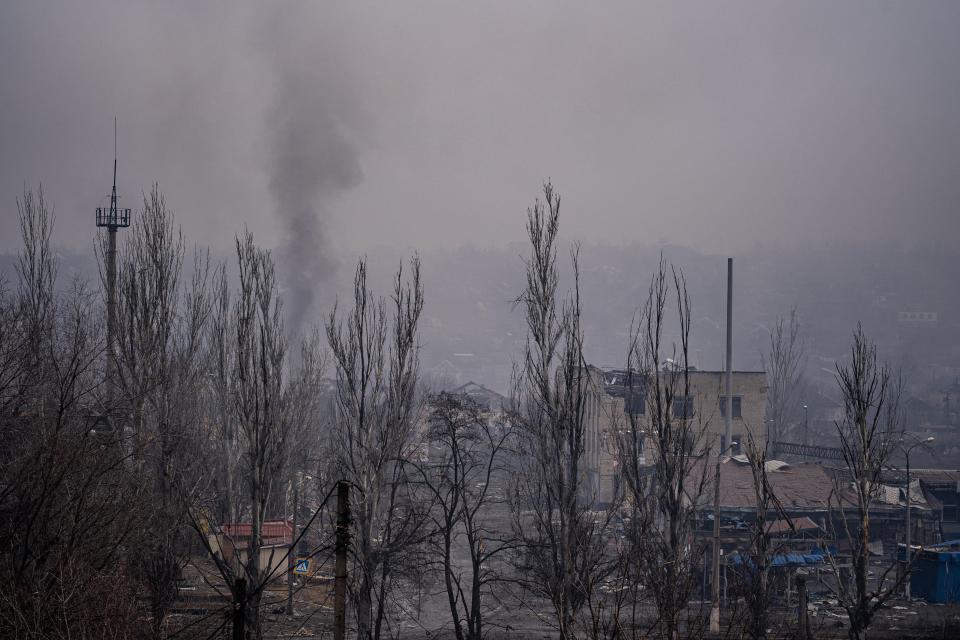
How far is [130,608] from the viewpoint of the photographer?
9844 mm

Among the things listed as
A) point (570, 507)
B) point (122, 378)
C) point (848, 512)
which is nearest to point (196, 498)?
point (122, 378)

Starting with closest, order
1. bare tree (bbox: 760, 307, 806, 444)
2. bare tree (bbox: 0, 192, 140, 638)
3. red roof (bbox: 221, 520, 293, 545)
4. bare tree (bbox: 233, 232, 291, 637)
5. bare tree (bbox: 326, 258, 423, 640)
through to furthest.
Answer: bare tree (bbox: 0, 192, 140, 638) < bare tree (bbox: 233, 232, 291, 637) < bare tree (bbox: 326, 258, 423, 640) < red roof (bbox: 221, 520, 293, 545) < bare tree (bbox: 760, 307, 806, 444)

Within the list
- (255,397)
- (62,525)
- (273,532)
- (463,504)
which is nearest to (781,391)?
(273,532)

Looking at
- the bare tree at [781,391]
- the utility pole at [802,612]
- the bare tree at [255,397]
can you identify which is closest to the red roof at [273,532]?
the bare tree at [255,397]

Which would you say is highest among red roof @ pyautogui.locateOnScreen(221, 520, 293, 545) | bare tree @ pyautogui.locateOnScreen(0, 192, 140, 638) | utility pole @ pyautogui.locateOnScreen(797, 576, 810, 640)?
bare tree @ pyautogui.locateOnScreen(0, 192, 140, 638)

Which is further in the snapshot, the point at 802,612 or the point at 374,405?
the point at 374,405

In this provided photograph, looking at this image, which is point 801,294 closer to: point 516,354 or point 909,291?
point 909,291

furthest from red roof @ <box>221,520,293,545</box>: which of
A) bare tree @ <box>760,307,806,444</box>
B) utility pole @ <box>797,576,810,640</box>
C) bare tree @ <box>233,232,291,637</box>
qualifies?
bare tree @ <box>760,307,806,444</box>

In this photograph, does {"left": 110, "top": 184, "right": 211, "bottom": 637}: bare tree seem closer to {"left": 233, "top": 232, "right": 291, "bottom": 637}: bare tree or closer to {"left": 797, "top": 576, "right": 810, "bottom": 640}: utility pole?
{"left": 233, "top": 232, "right": 291, "bottom": 637}: bare tree

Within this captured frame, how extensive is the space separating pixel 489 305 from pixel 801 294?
6532 cm

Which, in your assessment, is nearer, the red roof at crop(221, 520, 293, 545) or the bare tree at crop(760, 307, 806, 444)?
the red roof at crop(221, 520, 293, 545)

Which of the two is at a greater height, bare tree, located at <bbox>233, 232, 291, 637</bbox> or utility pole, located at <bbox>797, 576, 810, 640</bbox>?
bare tree, located at <bbox>233, 232, 291, 637</bbox>

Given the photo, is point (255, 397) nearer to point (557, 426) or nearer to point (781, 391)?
point (557, 426)

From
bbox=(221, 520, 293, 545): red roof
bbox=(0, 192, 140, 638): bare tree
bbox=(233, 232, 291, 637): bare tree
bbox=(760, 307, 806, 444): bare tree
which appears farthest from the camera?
bbox=(760, 307, 806, 444): bare tree
